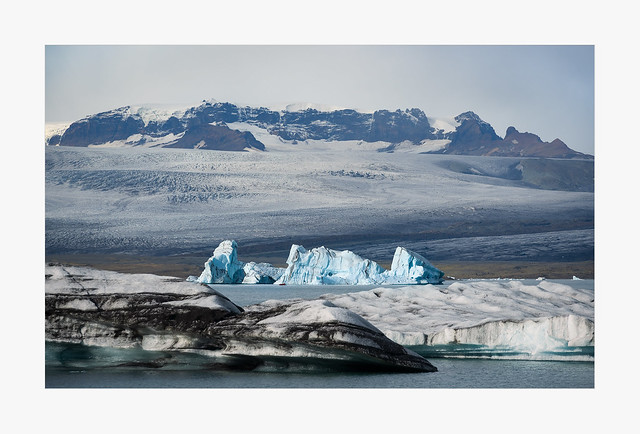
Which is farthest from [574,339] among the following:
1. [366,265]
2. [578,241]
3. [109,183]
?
[109,183]

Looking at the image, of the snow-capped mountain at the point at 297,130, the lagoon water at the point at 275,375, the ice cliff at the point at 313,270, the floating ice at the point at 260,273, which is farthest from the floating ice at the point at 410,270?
the lagoon water at the point at 275,375

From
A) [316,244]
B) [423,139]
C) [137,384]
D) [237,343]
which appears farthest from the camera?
[423,139]

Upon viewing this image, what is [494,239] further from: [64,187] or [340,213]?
[64,187]

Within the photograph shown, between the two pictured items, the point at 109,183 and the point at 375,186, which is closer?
the point at 109,183

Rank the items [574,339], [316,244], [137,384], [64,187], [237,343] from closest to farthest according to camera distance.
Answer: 1. [137,384]
2. [237,343]
3. [574,339]
4. [64,187]
5. [316,244]

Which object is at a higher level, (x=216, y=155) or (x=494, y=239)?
(x=216, y=155)

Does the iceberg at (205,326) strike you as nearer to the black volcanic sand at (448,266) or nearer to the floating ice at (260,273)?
the black volcanic sand at (448,266)

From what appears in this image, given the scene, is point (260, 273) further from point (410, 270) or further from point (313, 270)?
point (410, 270)
